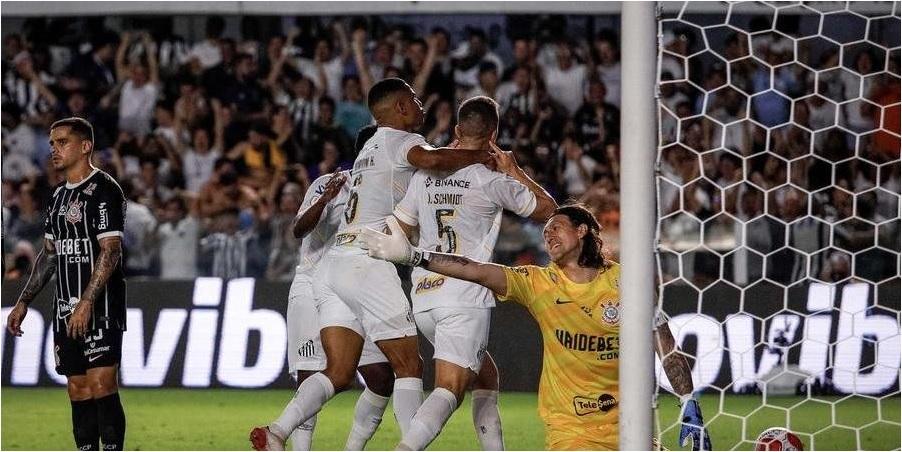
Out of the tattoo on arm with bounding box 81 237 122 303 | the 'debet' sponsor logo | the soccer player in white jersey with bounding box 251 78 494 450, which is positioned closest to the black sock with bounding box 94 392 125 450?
the tattoo on arm with bounding box 81 237 122 303

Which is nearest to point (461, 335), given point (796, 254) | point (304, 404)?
point (304, 404)

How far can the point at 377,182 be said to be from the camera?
6.10 meters

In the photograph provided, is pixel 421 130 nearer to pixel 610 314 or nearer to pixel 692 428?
pixel 610 314

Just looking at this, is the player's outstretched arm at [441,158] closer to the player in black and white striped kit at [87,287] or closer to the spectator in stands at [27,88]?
→ the player in black and white striped kit at [87,287]

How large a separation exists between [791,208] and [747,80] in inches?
78.2

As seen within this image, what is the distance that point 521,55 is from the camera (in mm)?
11531

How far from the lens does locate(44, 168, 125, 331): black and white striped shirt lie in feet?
20.1

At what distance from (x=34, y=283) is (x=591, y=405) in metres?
2.91

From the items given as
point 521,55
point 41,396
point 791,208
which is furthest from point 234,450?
point 521,55

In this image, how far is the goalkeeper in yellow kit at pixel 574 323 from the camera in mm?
5062

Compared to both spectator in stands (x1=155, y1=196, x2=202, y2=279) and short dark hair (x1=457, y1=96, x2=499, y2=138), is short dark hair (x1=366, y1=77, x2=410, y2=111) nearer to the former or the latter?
short dark hair (x1=457, y1=96, x2=499, y2=138)

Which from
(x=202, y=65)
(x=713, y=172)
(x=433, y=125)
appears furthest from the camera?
(x=202, y=65)

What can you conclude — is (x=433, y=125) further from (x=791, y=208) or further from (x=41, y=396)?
(x=41, y=396)

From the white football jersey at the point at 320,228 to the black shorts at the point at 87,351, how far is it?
1.01m
